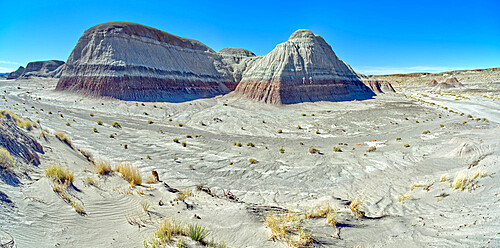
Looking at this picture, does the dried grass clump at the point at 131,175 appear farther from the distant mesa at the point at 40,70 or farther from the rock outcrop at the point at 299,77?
the distant mesa at the point at 40,70

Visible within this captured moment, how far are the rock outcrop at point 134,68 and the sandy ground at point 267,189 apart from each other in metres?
24.7

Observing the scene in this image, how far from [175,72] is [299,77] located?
28220 millimetres

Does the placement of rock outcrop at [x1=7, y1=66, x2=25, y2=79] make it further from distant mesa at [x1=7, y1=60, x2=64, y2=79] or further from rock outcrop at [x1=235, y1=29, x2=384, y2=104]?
rock outcrop at [x1=235, y1=29, x2=384, y2=104]

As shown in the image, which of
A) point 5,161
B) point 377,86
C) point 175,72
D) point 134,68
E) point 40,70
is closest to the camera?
point 5,161

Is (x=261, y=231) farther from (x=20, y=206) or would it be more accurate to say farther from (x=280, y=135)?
(x=280, y=135)

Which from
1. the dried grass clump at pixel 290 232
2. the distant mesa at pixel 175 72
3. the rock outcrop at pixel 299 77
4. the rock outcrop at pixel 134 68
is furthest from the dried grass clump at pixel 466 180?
the rock outcrop at pixel 134 68

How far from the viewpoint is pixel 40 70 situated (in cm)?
10906

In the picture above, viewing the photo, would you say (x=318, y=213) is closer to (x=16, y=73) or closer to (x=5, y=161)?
(x=5, y=161)

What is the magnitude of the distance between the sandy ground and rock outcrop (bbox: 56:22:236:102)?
24706mm

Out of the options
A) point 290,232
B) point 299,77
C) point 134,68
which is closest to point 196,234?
point 290,232

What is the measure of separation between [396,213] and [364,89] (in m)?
60.4

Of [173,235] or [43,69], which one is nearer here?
[173,235]

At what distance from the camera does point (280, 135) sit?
23.4 meters

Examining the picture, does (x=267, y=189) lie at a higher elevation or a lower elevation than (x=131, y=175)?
lower
